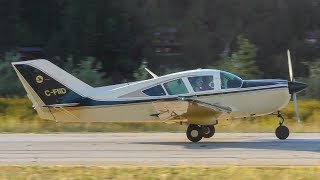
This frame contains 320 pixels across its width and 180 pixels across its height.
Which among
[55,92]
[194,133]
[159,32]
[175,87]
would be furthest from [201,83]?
[159,32]

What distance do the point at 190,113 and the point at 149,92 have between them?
1270 millimetres

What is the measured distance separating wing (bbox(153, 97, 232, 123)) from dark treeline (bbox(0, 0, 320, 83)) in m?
23.7

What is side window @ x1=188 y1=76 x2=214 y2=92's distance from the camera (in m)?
19.6

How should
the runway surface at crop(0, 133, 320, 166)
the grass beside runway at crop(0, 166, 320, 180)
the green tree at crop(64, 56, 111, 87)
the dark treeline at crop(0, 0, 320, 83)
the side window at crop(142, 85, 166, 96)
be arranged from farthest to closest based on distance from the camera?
the dark treeline at crop(0, 0, 320, 83), the green tree at crop(64, 56, 111, 87), the side window at crop(142, 85, 166, 96), the runway surface at crop(0, 133, 320, 166), the grass beside runway at crop(0, 166, 320, 180)

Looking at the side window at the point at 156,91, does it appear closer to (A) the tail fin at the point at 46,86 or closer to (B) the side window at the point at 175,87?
(B) the side window at the point at 175,87

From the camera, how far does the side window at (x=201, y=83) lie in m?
19.6

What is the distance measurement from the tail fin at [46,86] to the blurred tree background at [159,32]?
21639 millimetres

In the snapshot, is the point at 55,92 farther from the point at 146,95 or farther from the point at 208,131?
the point at 208,131

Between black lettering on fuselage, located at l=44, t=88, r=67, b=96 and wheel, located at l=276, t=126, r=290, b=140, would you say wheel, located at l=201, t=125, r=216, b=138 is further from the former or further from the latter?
black lettering on fuselage, located at l=44, t=88, r=67, b=96

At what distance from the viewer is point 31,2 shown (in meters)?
48.1

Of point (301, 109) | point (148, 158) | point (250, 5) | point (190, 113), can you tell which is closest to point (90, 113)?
point (190, 113)

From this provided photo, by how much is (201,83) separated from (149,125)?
6173mm

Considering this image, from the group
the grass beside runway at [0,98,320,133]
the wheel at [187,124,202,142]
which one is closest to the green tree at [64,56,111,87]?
the grass beside runway at [0,98,320,133]

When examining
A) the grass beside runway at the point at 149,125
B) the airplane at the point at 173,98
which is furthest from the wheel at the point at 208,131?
the grass beside runway at the point at 149,125
